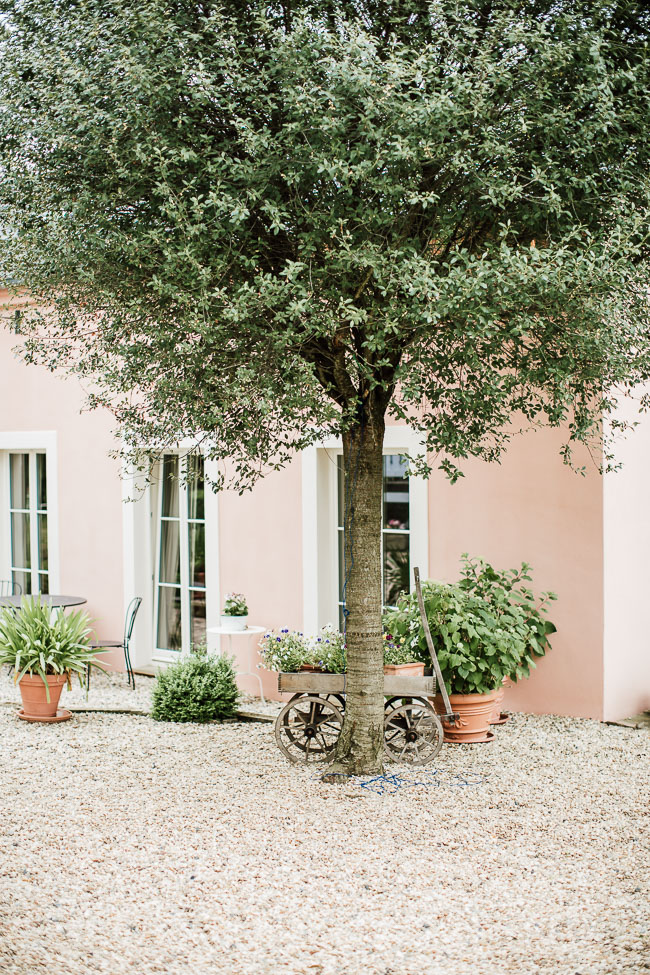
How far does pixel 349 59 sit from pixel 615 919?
12.0 feet

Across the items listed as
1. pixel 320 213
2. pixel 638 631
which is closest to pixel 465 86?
pixel 320 213

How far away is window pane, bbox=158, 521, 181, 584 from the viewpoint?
9.12 m

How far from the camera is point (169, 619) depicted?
9266 millimetres

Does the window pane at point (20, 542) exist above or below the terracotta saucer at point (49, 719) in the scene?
A: above

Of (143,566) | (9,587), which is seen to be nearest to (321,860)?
(143,566)

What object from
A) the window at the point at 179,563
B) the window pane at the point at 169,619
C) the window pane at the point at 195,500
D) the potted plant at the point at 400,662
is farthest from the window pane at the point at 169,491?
the potted plant at the point at 400,662

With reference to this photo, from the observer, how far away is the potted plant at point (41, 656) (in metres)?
7.12

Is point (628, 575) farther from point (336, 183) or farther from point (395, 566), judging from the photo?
point (336, 183)

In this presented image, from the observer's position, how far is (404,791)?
536cm

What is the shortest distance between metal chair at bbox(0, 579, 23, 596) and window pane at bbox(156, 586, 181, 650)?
2.04m

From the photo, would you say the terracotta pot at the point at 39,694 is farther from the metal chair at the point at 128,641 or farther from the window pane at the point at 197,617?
the window pane at the point at 197,617

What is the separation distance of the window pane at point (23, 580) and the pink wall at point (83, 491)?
2.52 ft

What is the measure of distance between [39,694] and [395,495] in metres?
3.13

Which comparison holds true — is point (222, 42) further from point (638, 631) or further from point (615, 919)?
point (638, 631)
